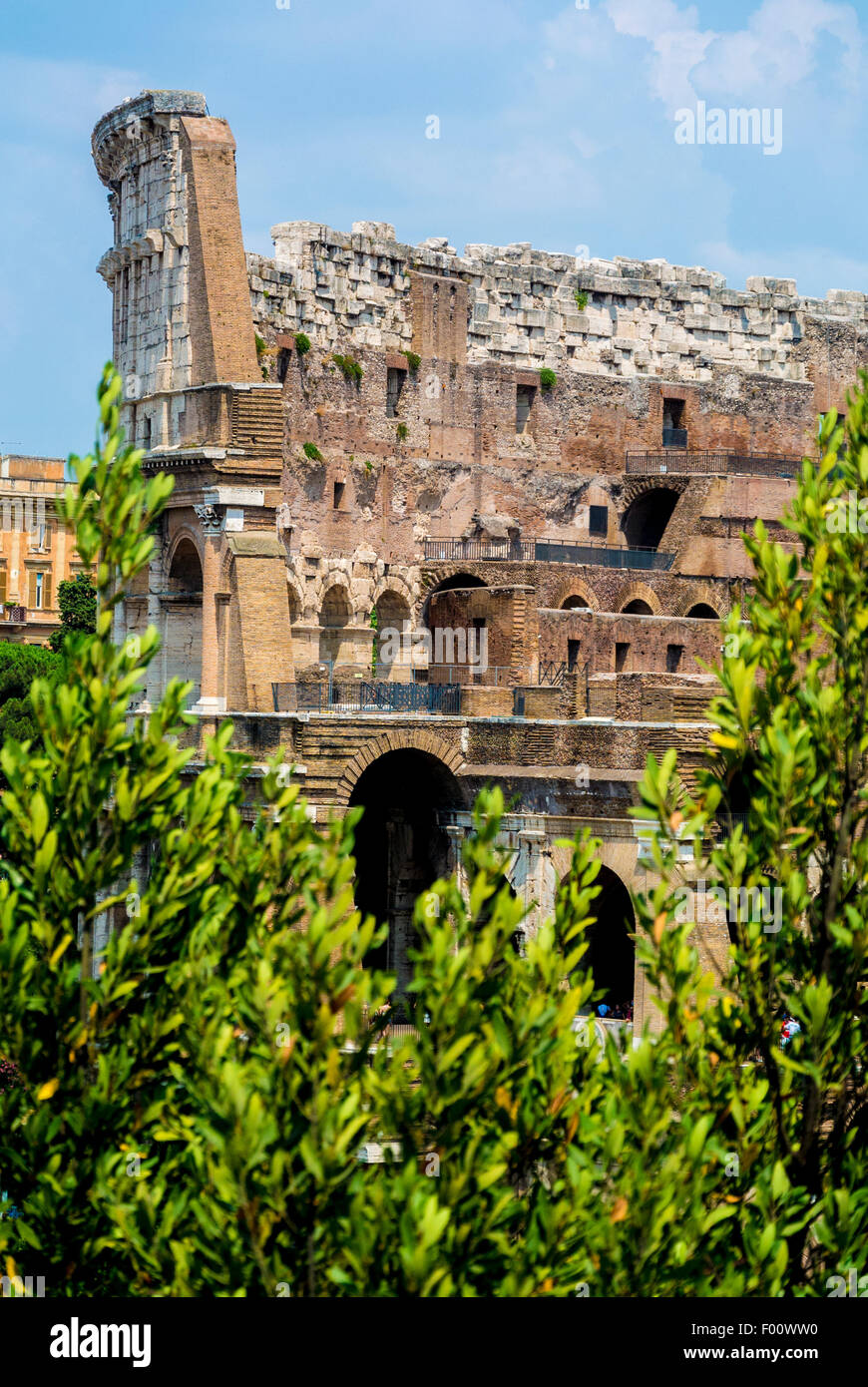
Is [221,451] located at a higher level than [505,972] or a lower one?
higher

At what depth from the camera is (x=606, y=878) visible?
32406mm

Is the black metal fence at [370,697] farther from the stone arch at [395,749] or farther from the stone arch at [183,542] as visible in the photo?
the stone arch at [183,542]

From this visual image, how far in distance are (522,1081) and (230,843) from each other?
2.86 metres

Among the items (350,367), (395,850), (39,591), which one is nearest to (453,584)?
(350,367)

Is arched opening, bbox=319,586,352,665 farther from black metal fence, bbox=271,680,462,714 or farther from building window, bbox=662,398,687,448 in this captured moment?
A: building window, bbox=662,398,687,448

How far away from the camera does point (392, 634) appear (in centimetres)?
4028

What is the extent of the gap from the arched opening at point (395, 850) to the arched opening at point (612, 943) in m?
3.00

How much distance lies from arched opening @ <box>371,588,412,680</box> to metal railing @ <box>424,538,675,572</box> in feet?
4.42

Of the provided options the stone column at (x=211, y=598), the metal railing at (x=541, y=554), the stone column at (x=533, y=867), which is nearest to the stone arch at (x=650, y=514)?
the metal railing at (x=541, y=554)

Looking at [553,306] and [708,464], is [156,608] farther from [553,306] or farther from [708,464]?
[708,464]
